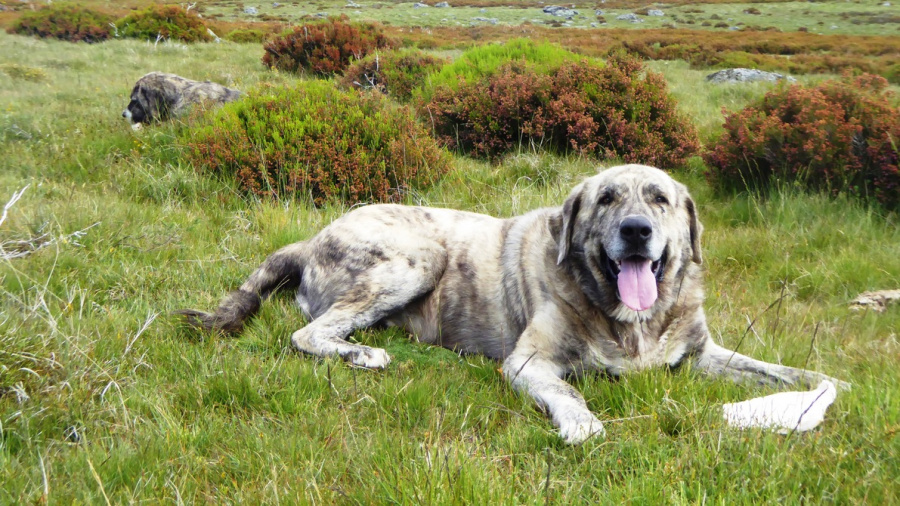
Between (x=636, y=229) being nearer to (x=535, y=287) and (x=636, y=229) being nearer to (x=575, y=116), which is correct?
(x=535, y=287)

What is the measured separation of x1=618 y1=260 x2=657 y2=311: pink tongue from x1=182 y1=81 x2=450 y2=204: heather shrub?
346cm

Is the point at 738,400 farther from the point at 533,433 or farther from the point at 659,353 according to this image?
the point at 533,433

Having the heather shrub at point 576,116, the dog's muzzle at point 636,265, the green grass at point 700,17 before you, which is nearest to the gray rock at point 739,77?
the heather shrub at point 576,116

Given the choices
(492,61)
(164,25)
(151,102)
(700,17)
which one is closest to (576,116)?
(492,61)

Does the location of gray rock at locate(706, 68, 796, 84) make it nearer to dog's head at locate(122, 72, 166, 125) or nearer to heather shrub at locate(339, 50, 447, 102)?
heather shrub at locate(339, 50, 447, 102)

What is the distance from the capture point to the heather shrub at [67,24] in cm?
2145

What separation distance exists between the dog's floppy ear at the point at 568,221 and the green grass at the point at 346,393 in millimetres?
830

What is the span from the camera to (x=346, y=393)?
3158mm

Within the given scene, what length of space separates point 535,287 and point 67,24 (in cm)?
2428

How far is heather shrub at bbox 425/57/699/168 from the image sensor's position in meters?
7.88

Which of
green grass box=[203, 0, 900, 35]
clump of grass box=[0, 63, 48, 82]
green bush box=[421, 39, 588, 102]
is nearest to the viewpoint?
green bush box=[421, 39, 588, 102]

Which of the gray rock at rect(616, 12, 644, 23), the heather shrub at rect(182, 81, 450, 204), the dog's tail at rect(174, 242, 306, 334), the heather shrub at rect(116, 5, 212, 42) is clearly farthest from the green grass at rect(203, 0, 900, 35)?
the dog's tail at rect(174, 242, 306, 334)

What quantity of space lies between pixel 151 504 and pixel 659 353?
2.64 metres

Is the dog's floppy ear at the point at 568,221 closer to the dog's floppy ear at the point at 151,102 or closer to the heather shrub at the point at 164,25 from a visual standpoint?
the dog's floppy ear at the point at 151,102
